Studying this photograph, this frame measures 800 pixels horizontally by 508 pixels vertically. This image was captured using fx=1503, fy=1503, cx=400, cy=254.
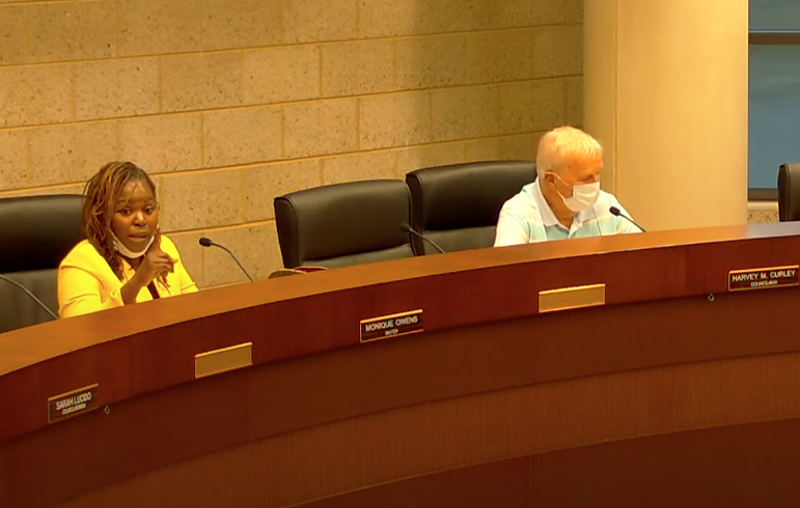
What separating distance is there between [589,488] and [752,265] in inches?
24.3

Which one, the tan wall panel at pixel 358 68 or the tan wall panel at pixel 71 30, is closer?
the tan wall panel at pixel 71 30

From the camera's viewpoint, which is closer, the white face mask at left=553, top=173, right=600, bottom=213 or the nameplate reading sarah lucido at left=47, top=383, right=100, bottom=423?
the nameplate reading sarah lucido at left=47, top=383, right=100, bottom=423

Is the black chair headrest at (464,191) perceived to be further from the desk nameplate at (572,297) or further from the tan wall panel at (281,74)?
the tan wall panel at (281,74)

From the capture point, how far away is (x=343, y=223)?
4.26 m

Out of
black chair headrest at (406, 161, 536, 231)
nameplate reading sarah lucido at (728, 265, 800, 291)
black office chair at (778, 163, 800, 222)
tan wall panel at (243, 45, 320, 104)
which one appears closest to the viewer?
nameplate reading sarah lucido at (728, 265, 800, 291)

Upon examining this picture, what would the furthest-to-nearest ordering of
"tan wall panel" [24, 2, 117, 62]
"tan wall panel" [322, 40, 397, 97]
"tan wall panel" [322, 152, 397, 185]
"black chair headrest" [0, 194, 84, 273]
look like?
"tan wall panel" [322, 152, 397, 185]
"tan wall panel" [322, 40, 397, 97]
"tan wall panel" [24, 2, 117, 62]
"black chair headrest" [0, 194, 84, 273]

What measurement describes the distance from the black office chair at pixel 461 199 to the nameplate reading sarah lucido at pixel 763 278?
1.34 metres

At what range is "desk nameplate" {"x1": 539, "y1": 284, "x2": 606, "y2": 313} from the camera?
3162 mm

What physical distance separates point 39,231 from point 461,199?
4.25 feet

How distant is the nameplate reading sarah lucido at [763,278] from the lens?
3326 mm

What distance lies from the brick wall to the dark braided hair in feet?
5.28

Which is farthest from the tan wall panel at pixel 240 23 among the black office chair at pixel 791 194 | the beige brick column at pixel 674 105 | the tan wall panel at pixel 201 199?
the black office chair at pixel 791 194

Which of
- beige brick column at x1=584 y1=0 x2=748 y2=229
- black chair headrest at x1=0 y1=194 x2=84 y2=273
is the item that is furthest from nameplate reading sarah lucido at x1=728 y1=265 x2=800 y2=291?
beige brick column at x1=584 y1=0 x2=748 y2=229

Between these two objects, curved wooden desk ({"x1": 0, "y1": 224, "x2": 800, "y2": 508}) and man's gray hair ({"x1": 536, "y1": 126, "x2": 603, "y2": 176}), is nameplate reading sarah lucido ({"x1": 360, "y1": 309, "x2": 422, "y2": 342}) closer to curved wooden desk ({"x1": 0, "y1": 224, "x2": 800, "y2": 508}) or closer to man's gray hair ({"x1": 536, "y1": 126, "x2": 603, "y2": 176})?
curved wooden desk ({"x1": 0, "y1": 224, "x2": 800, "y2": 508})
